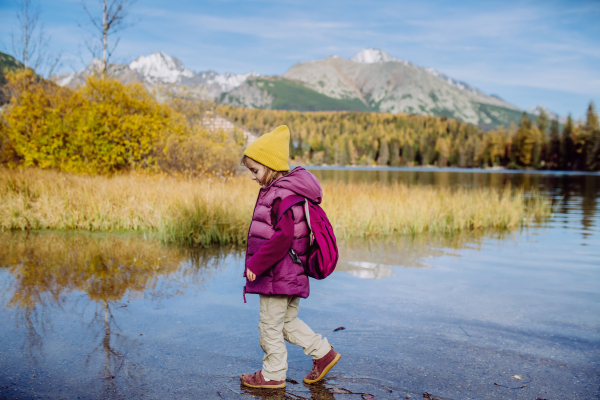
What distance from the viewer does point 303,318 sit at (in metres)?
4.64

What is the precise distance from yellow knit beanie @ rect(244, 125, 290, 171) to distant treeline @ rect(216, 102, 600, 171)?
78.0 m

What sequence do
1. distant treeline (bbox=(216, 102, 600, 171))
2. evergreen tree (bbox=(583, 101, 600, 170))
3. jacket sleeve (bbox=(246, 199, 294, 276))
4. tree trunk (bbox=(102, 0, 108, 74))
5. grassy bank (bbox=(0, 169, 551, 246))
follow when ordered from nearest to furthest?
jacket sleeve (bbox=(246, 199, 294, 276)) → grassy bank (bbox=(0, 169, 551, 246)) → tree trunk (bbox=(102, 0, 108, 74)) → evergreen tree (bbox=(583, 101, 600, 170)) → distant treeline (bbox=(216, 102, 600, 171))

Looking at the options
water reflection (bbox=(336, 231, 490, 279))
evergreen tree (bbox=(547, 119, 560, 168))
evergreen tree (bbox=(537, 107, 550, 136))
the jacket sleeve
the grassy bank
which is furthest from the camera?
evergreen tree (bbox=(537, 107, 550, 136))

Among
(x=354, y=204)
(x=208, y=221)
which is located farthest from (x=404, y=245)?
(x=208, y=221)

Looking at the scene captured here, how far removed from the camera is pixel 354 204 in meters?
11.6

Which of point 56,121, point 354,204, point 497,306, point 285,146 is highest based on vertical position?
point 56,121

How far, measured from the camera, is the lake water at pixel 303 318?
3146 mm

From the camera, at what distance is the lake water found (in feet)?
10.3

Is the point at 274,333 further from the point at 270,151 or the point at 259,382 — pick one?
the point at 270,151

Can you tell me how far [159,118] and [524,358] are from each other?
1498 centimetres

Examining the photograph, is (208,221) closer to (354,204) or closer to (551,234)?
(354,204)

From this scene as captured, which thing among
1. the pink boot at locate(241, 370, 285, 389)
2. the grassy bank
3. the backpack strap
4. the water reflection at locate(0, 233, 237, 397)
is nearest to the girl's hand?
the backpack strap

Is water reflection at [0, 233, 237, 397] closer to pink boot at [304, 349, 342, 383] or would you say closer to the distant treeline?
pink boot at [304, 349, 342, 383]

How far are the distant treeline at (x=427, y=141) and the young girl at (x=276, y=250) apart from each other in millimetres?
78053
